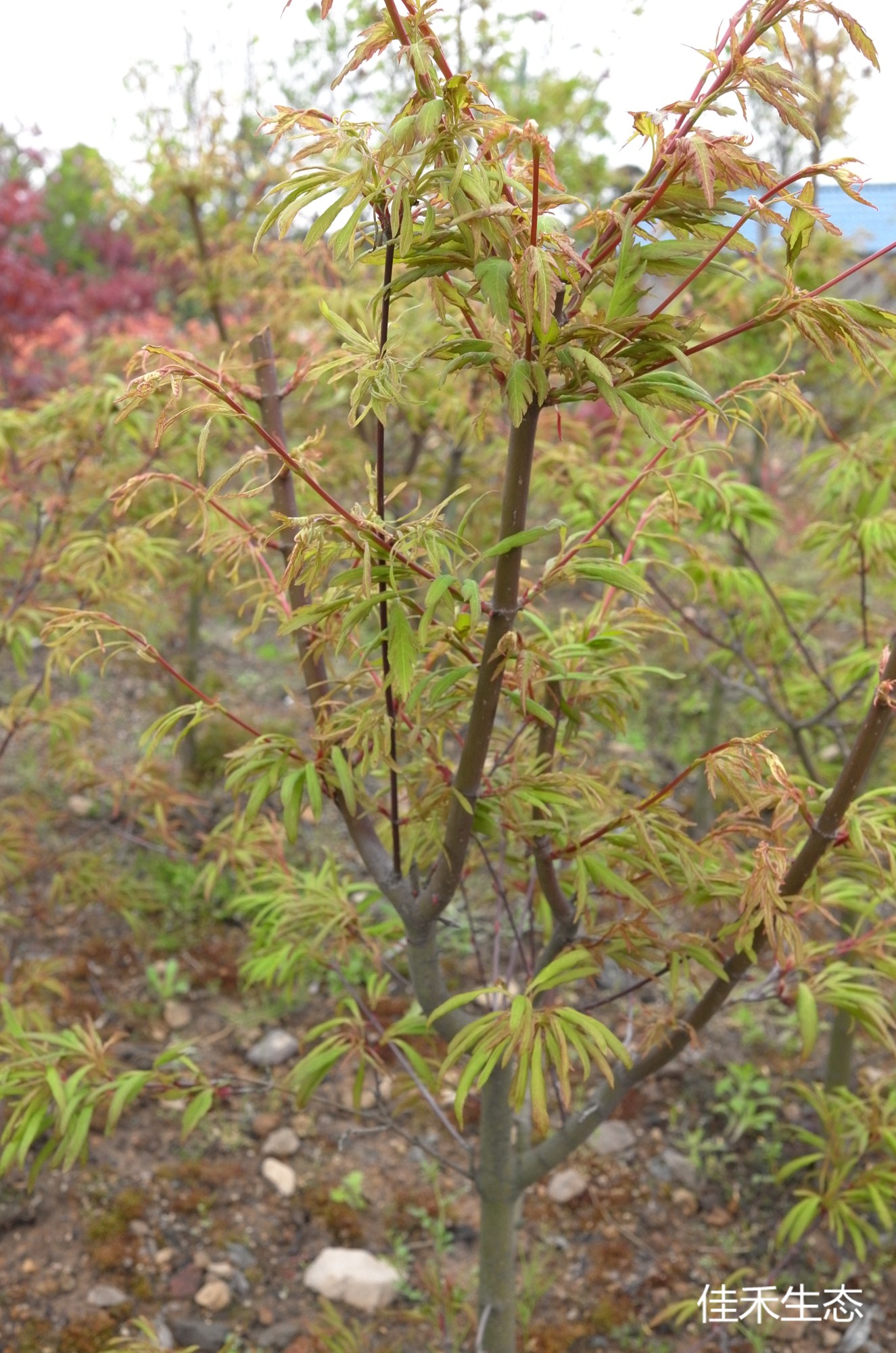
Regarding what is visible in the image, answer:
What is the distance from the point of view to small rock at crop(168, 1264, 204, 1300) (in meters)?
2.45

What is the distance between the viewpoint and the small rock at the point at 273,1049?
3168mm

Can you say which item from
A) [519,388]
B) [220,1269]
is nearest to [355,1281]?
[220,1269]

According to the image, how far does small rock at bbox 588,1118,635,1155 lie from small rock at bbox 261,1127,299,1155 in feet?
2.70

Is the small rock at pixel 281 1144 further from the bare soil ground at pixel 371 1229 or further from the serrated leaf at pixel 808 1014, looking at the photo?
the serrated leaf at pixel 808 1014

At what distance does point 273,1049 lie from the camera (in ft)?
10.5

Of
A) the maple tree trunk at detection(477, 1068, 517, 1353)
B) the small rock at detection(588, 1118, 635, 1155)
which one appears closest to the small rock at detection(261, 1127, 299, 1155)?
the small rock at detection(588, 1118, 635, 1155)

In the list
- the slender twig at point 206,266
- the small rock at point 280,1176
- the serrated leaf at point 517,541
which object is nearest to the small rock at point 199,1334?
the small rock at point 280,1176

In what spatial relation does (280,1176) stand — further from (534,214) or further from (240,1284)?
(534,214)

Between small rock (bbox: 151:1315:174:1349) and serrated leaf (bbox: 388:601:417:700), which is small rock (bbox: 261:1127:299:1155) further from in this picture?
serrated leaf (bbox: 388:601:417:700)

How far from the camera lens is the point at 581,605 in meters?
5.77

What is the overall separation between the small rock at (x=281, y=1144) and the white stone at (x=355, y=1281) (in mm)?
375

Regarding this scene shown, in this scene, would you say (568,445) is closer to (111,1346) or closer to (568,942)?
(568,942)

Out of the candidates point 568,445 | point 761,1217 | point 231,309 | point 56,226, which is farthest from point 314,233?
point 56,226

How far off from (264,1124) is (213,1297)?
0.54 m
